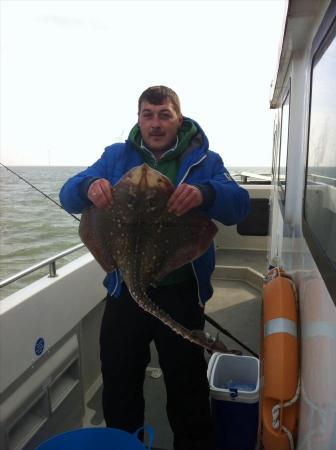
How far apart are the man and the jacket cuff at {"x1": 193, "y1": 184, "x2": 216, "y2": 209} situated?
17 cm

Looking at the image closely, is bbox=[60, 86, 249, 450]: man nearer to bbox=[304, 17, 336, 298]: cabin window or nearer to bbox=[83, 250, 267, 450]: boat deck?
bbox=[304, 17, 336, 298]: cabin window

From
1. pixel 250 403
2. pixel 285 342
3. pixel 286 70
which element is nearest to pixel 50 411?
pixel 250 403

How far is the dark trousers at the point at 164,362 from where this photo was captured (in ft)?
6.99

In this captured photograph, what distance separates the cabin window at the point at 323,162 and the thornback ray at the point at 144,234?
48 cm

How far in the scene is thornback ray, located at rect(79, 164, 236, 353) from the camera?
163 centimetres

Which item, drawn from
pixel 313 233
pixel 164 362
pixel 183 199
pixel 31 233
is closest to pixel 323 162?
pixel 313 233

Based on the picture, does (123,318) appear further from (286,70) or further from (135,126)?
(286,70)

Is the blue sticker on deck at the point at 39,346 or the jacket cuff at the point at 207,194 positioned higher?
the jacket cuff at the point at 207,194

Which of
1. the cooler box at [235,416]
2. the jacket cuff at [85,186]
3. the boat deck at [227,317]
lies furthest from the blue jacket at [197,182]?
the boat deck at [227,317]

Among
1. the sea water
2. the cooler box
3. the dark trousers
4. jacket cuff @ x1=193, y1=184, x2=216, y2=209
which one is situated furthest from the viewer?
the sea water

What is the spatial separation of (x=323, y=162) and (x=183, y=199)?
653 mm

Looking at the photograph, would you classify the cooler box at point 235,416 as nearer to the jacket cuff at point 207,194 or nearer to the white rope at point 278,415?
the white rope at point 278,415

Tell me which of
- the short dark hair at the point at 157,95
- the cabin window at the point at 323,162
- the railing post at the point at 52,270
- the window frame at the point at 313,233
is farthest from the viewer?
the railing post at the point at 52,270

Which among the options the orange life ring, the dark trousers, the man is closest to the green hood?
the man
